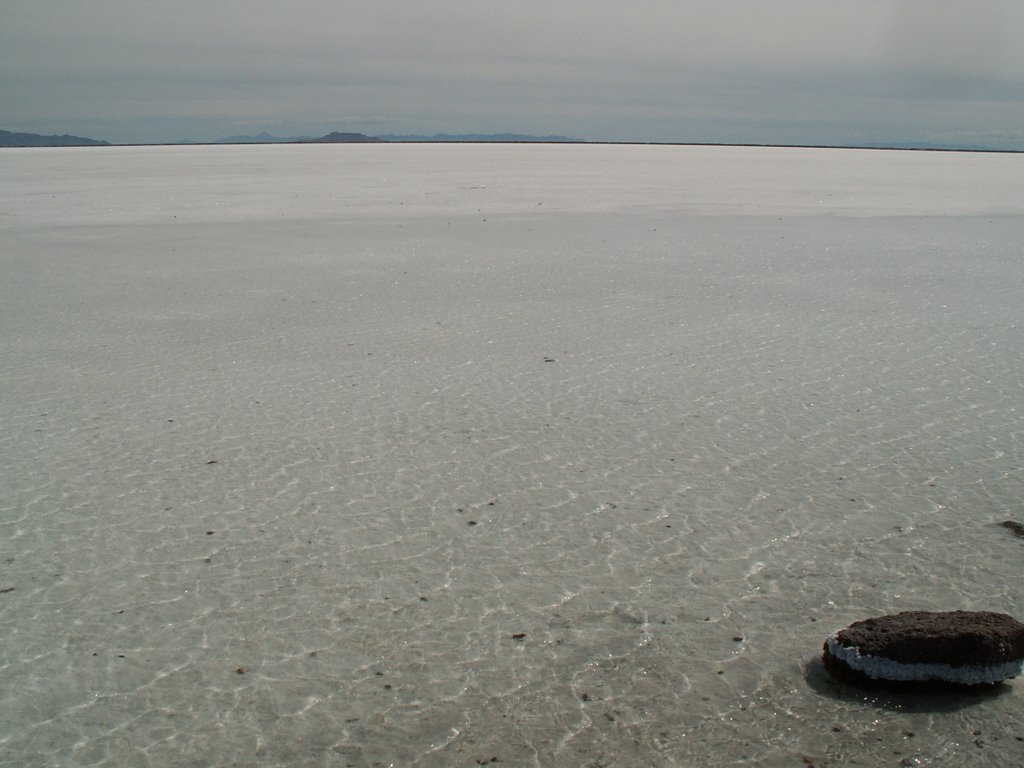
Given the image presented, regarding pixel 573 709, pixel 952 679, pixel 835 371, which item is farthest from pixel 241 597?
pixel 835 371

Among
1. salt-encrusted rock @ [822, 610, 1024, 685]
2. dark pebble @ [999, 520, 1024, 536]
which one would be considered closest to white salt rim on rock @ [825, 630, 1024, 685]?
salt-encrusted rock @ [822, 610, 1024, 685]

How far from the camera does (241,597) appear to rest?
84.5 inches

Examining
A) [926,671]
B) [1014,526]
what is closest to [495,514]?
[926,671]

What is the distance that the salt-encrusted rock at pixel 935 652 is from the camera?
1772 mm

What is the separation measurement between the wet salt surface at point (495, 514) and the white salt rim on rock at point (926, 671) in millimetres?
46

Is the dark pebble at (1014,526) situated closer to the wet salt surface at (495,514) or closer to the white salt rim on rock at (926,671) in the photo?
the wet salt surface at (495,514)

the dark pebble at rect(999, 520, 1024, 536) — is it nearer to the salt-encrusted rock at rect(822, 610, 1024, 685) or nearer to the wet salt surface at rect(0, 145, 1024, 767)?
the wet salt surface at rect(0, 145, 1024, 767)

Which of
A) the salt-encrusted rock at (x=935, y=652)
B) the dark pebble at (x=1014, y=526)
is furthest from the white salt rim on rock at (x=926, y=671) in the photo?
the dark pebble at (x=1014, y=526)

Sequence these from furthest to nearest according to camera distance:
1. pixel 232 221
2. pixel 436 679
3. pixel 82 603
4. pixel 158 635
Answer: pixel 232 221 → pixel 82 603 → pixel 158 635 → pixel 436 679

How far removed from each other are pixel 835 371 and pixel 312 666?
9.19 feet

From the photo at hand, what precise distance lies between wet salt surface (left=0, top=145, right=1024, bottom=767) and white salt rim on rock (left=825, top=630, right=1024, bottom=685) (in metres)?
0.05

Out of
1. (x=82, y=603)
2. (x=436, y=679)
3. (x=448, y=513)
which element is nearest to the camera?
(x=436, y=679)

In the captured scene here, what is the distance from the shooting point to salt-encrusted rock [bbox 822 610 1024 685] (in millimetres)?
1772

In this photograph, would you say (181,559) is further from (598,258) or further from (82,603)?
(598,258)
